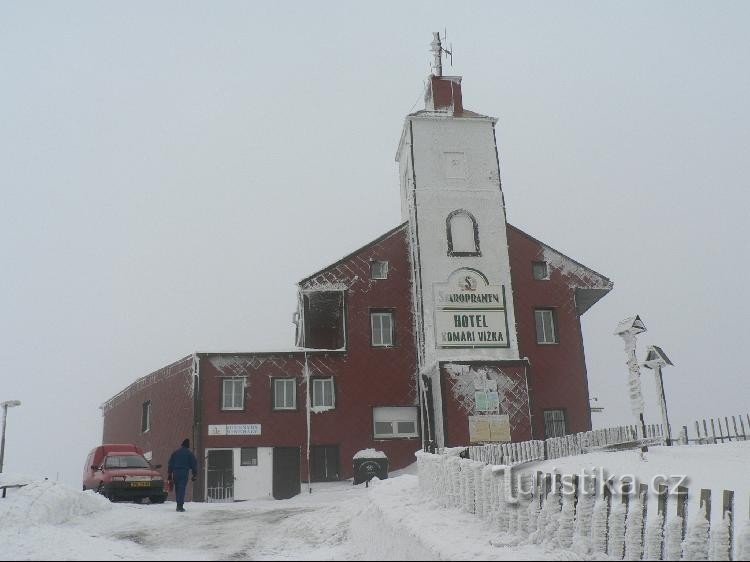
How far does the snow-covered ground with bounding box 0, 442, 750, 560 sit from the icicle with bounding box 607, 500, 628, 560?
45cm

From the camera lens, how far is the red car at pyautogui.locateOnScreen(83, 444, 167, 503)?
19.3 metres

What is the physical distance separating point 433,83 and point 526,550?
2900 centimetres

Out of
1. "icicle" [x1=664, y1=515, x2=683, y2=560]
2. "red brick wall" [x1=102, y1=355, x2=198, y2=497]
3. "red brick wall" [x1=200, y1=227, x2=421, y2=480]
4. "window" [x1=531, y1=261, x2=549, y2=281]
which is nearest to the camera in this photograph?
"icicle" [x1=664, y1=515, x2=683, y2=560]

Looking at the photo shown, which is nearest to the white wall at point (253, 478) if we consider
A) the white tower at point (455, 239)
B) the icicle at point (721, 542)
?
the white tower at point (455, 239)

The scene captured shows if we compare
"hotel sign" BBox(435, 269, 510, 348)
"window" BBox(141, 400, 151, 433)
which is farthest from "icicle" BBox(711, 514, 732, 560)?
"window" BBox(141, 400, 151, 433)

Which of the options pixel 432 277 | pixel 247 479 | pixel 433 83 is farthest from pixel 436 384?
pixel 433 83

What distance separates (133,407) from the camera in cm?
3706

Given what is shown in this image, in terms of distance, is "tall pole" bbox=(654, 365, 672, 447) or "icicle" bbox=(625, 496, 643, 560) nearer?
"icicle" bbox=(625, 496, 643, 560)

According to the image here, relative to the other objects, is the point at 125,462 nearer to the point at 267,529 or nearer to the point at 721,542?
the point at 267,529

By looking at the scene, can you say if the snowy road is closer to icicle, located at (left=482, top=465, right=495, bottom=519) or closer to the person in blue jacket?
the person in blue jacket

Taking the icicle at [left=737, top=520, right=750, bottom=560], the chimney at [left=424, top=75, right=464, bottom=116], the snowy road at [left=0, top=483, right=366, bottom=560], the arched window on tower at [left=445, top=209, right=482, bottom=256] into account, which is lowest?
the snowy road at [left=0, top=483, right=366, bottom=560]

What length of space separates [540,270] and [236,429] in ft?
49.4

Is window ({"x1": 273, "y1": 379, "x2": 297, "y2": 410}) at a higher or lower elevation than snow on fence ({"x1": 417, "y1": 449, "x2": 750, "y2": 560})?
higher

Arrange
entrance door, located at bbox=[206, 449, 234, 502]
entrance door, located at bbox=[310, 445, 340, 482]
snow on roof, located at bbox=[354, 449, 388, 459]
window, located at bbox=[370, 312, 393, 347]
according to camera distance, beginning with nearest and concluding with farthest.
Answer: snow on roof, located at bbox=[354, 449, 388, 459] → entrance door, located at bbox=[206, 449, 234, 502] → entrance door, located at bbox=[310, 445, 340, 482] → window, located at bbox=[370, 312, 393, 347]
